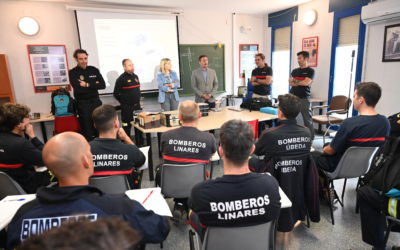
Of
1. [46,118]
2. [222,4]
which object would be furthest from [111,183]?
[222,4]

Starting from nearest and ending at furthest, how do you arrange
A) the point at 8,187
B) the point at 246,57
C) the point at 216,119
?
1. the point at 8,187
2. the point at 216,119
3. the point at 246,57

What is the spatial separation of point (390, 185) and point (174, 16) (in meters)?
5.18

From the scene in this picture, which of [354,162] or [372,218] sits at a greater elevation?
[354,162]

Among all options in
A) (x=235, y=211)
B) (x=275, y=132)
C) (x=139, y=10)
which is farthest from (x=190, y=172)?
(x=139, y=10)

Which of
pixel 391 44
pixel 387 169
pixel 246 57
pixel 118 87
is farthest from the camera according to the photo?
pixel 246 57

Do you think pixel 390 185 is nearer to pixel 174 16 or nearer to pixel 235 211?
pixel 235 211

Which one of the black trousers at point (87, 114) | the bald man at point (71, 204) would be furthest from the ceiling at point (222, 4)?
the bald man at point (71, 204)

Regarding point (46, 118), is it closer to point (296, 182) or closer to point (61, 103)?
point (61, 103)

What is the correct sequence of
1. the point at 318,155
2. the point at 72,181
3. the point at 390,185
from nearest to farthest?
the point at 72,181 < the point at 390,185 < the point at 318,155

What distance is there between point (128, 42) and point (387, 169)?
497 centimetres

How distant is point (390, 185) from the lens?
5.54 ft

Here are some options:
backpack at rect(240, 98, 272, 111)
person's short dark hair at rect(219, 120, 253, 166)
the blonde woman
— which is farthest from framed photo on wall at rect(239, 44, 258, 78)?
person's short dark hair at rect(219, 120, 253, 166)

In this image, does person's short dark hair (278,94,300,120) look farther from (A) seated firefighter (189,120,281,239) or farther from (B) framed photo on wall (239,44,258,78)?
(B) framed photo on wall (239,44,258,78)

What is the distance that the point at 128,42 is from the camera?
5.30m
